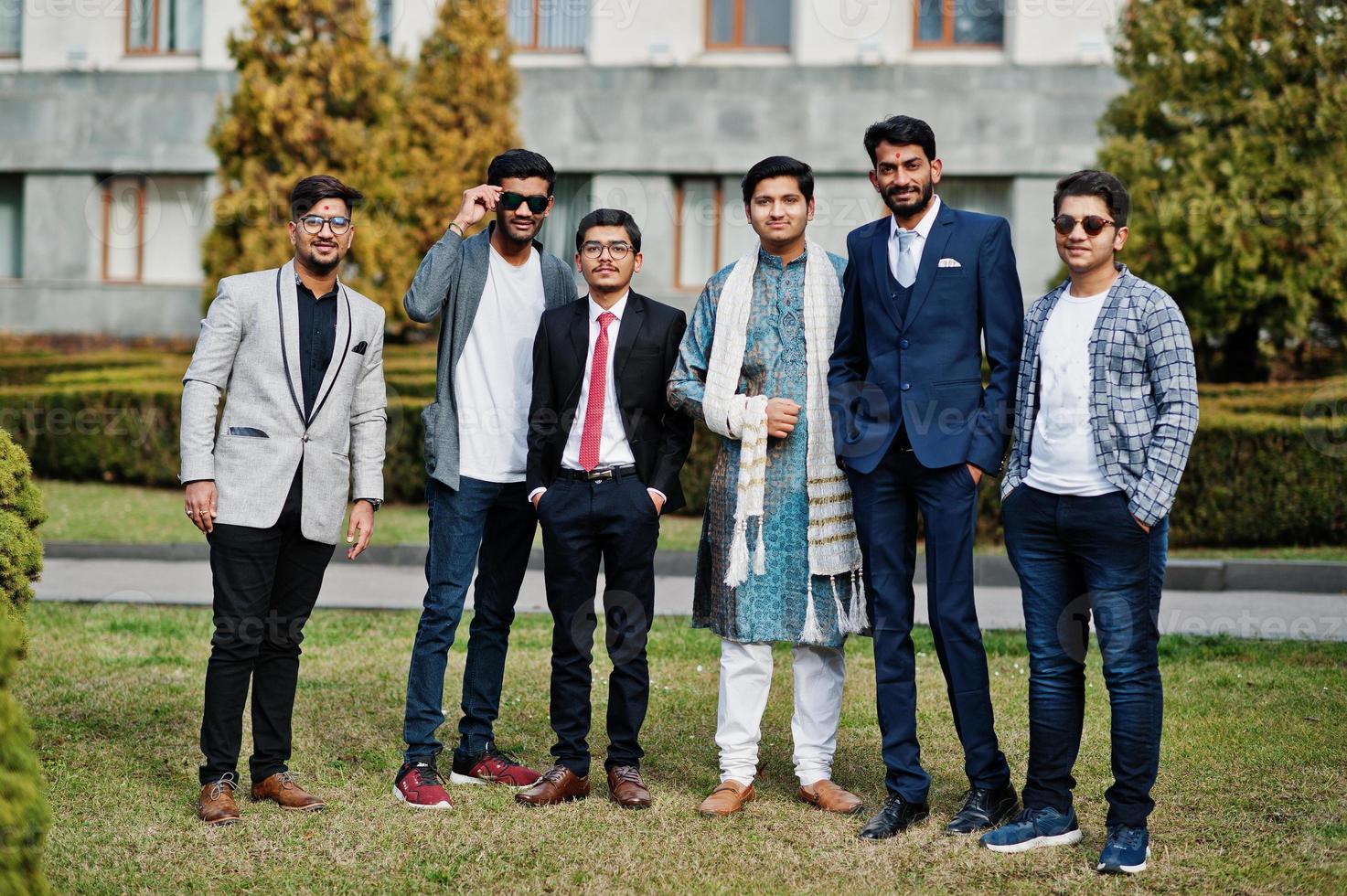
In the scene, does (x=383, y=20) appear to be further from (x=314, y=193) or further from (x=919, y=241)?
(x=919, y=241)

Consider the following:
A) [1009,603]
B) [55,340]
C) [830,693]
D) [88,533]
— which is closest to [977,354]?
[830,693]

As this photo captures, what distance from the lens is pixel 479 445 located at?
5297 mm

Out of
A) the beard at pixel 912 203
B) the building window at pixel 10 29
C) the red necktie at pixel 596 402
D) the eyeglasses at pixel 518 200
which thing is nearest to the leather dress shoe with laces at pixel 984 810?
the red necktie at pixel 596 402

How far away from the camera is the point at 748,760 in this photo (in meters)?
5.16

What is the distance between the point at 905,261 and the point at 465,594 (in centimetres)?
213

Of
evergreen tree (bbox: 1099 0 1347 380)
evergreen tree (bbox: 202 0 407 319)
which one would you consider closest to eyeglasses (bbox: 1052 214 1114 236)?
evergreen tree (bbox: 1099 0 1347 380)

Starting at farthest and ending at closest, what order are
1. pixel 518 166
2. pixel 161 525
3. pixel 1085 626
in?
pixel 161 525 → pixel 518 166 → pixel 1085 626

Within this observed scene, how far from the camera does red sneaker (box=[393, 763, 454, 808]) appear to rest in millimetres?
5047

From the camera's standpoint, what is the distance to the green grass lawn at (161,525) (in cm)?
1070

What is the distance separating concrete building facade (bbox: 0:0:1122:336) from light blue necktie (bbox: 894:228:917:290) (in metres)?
14.0

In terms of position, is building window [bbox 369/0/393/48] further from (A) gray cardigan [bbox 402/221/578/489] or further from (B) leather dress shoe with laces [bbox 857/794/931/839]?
(B) leather dress shoe with laces [bbox 857/794/931/839]

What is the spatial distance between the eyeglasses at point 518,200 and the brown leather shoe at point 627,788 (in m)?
2.19

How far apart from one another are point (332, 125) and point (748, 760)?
12.8 meters

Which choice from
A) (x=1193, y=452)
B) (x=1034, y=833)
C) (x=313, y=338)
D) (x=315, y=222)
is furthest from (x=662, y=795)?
(x=1193, y=452)
